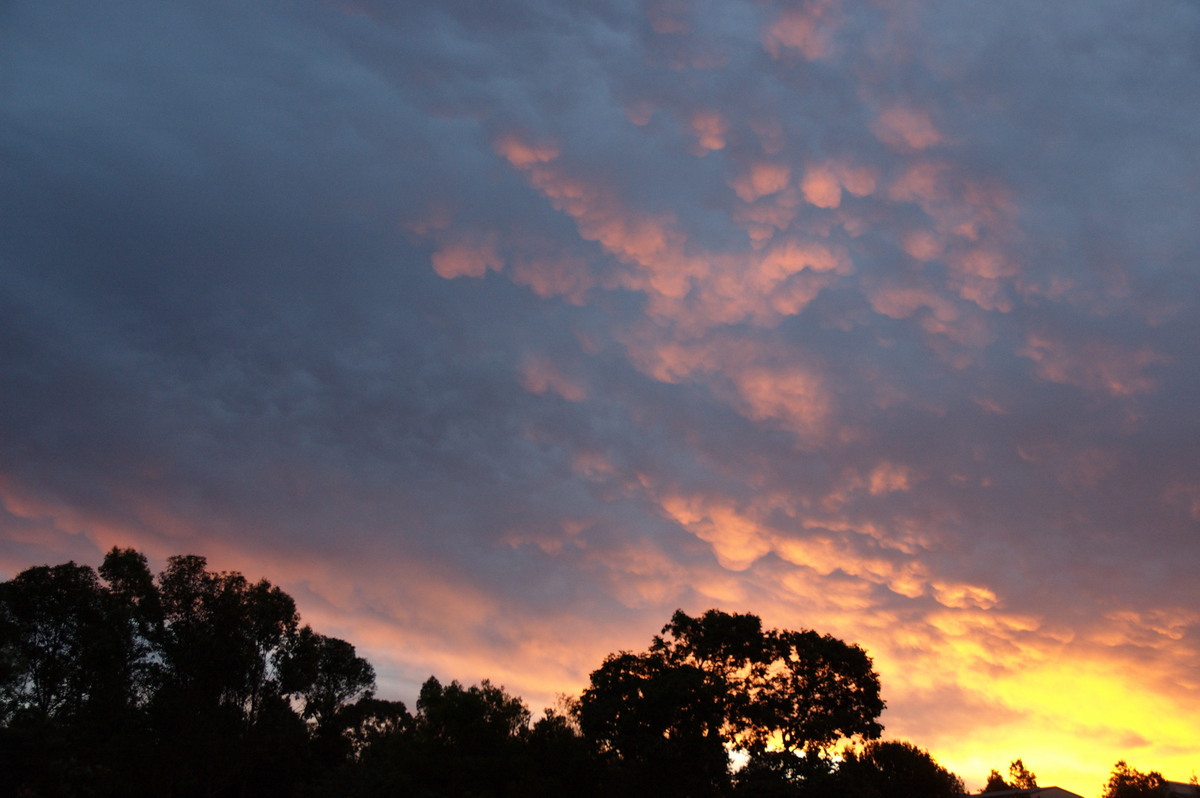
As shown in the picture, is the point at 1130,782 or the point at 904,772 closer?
the point at 904,772

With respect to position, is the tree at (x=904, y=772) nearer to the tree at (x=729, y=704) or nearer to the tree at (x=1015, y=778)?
the tree at (x=729, y=704)

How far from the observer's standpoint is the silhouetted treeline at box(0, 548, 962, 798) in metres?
46.3

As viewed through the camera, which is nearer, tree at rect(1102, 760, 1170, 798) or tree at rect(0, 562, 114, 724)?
tree at rect(0, 562, 114, 724)

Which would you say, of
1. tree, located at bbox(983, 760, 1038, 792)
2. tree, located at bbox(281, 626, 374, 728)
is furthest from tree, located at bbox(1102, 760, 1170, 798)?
tree, located at bbox(281, 626, 374, 728)

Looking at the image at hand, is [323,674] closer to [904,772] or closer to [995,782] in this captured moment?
[904,772]

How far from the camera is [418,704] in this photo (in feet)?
211

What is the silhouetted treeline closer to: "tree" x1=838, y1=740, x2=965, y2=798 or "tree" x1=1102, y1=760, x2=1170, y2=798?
"tree" x1=838, y1=740, x2=965, y2=798

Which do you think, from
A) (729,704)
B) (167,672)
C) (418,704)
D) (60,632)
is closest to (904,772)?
(729,704)

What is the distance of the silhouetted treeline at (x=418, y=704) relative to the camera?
46.3m

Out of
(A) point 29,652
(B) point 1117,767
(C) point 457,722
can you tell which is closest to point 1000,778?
(B) point 1117,767

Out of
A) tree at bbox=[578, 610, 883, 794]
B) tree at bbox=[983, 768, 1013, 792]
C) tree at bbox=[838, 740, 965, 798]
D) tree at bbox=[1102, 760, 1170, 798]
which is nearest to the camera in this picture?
tree at bbox=[578, 610, 883, 794]

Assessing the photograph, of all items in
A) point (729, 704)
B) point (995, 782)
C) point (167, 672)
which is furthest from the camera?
point (995, 782)

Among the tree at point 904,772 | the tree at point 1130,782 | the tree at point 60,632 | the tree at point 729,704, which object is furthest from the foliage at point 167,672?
the tree at point 1130,782

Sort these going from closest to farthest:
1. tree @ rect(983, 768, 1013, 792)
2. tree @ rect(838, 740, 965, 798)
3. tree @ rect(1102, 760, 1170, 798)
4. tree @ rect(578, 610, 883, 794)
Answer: tree @ rect(578, 610, 883, 794) → tree @ rect(838, 740, 965, 798) → tree @ rect(1102, 760, 1170, 798) → tree @ rect(983, 768, 1013, 792)
